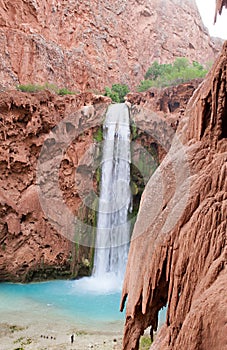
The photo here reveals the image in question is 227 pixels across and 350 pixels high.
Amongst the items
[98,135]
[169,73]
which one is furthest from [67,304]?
[169,73]

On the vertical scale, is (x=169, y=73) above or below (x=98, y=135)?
above

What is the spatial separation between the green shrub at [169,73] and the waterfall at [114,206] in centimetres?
683

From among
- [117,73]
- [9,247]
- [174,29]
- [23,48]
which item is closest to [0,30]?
[23,48]

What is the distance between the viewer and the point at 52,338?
7340mm

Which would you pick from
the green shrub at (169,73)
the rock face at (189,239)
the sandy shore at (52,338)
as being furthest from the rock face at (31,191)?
the rock face at (189,239)

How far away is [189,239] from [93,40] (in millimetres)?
25087

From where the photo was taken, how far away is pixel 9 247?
520 inches

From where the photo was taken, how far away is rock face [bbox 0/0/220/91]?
805 inches

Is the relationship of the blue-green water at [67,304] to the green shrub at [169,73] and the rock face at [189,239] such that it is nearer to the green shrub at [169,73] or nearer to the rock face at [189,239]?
the rock face at [189,239]

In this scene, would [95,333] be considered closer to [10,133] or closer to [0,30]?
[10,133]

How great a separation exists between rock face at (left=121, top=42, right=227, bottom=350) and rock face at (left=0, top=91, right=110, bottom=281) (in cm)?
1126

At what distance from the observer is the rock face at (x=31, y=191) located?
519 inches

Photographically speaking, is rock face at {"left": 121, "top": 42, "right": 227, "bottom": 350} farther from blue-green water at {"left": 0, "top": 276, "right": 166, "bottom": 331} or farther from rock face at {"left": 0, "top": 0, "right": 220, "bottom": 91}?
rock face at {"left": 0, "top": 0, "right": 220, "bottom": 91}

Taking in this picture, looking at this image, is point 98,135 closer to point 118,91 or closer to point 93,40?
point 118,91
